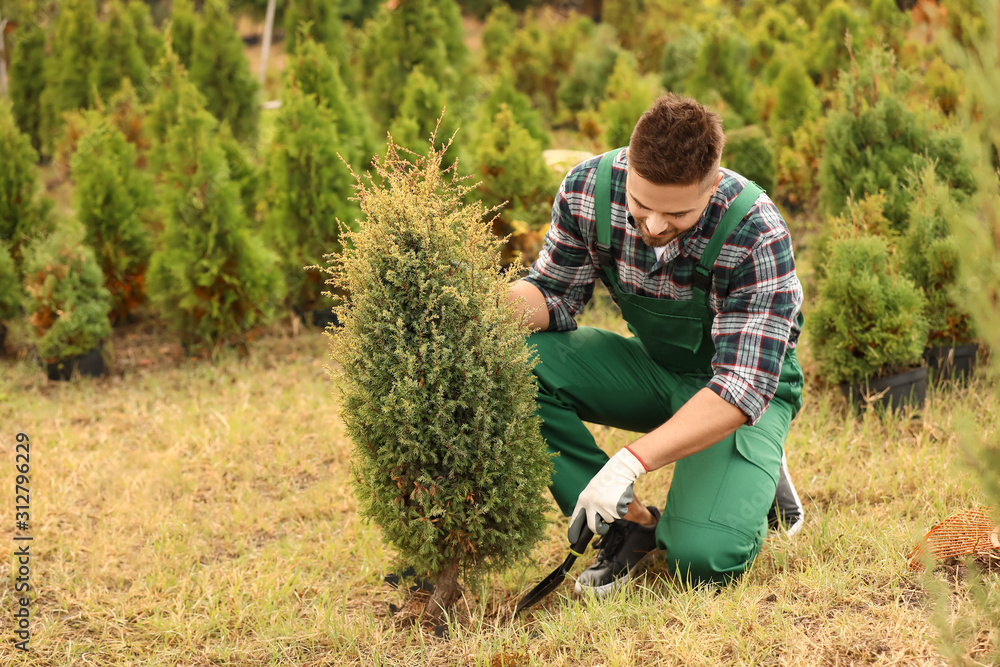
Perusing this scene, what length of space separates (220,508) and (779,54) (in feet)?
24.5

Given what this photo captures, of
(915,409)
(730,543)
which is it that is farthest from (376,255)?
(915,409)

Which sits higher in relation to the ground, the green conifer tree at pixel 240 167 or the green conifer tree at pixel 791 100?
the green conifer tree at pixel 791 100

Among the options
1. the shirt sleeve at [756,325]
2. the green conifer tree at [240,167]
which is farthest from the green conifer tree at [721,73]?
the shirt sleeve at [756,325]

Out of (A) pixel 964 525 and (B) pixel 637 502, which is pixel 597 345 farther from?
(A) pixel 964 525

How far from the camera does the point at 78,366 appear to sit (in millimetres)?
4926

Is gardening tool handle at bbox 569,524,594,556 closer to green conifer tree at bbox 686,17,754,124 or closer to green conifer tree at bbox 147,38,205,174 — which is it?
green conifer tree at bbox 147,38,205,174

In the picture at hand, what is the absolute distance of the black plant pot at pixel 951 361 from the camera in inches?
155

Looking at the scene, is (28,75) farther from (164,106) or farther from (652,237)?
(652,237)

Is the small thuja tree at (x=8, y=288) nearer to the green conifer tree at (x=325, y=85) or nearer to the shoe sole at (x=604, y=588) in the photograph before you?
the green conifer tree at (x=325, y=85)

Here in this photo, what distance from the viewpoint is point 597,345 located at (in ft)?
10.4

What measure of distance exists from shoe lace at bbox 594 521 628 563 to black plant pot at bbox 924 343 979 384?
7.04 ft

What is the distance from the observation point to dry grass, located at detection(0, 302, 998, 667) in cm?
235

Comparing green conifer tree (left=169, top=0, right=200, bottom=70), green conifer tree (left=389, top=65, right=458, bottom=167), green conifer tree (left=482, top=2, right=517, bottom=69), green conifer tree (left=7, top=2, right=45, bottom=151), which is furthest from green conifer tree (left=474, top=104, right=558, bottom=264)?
green conifer tree (left=482, top=2, right=517, bottom=69)

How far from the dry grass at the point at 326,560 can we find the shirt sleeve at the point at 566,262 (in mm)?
902
